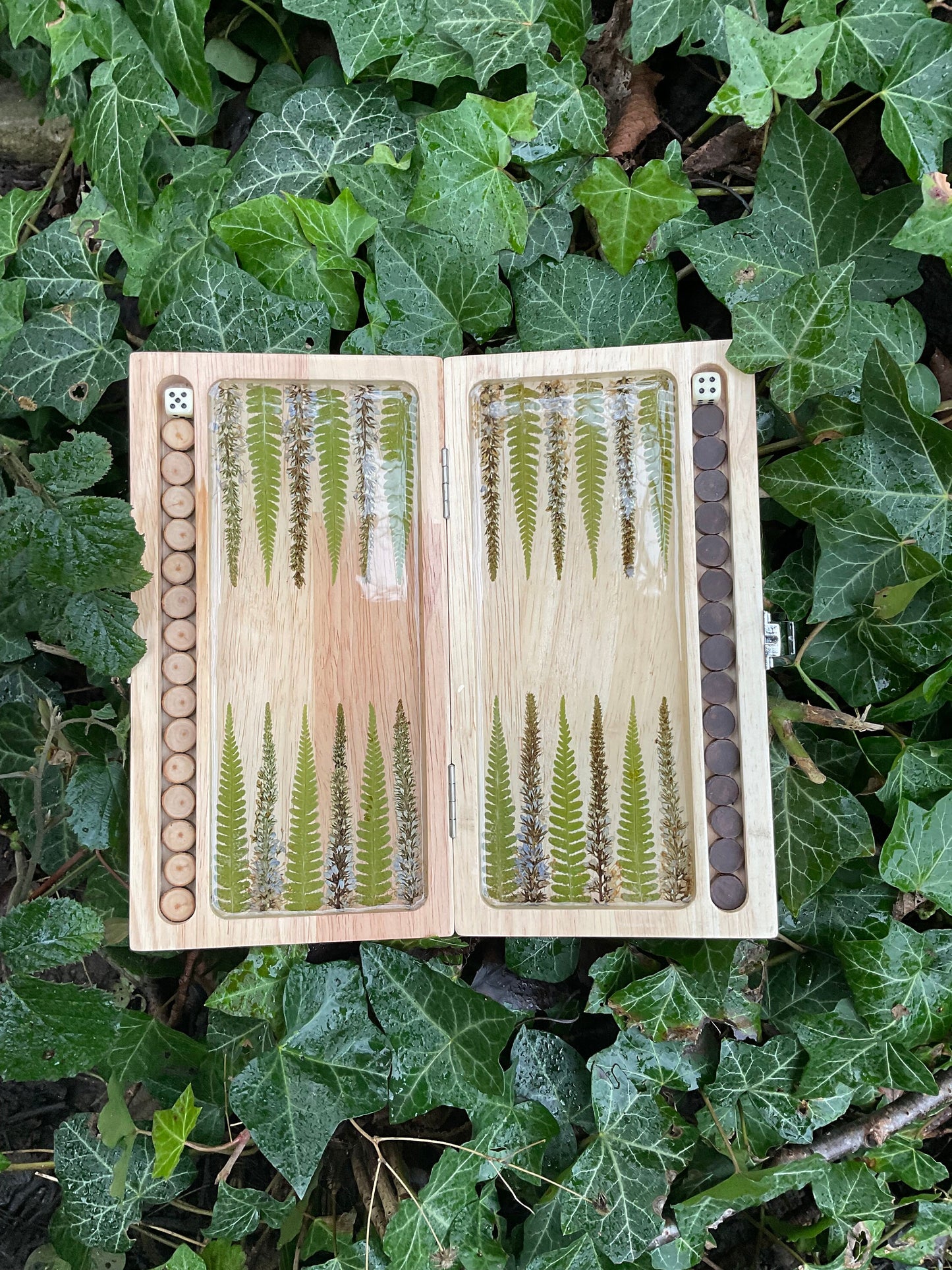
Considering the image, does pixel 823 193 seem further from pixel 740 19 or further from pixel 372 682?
pixel 372 682

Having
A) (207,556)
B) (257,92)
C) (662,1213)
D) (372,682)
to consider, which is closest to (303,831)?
(372,682)

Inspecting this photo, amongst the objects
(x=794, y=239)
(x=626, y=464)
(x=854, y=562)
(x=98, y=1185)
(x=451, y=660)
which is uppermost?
(x=794, y=239)

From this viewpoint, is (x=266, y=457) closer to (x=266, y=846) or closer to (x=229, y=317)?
(x=229, y=317)

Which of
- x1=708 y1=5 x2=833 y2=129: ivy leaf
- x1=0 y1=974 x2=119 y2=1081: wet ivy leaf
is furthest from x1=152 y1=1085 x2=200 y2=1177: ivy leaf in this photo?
x1=708 y1=5 x2=833 y2=129: ivy leaf

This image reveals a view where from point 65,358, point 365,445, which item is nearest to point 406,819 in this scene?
point 365,445

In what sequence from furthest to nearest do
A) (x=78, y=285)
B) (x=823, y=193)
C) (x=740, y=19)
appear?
(x=78, y=285), (x=823, y=193), (x=740, y=19)

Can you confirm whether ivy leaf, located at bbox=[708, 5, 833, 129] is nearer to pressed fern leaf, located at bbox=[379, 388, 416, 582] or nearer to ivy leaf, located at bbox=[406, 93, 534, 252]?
ivy leaf, located at bbox=[406, 93, 534, 252]

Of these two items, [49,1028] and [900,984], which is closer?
[49,1028]
